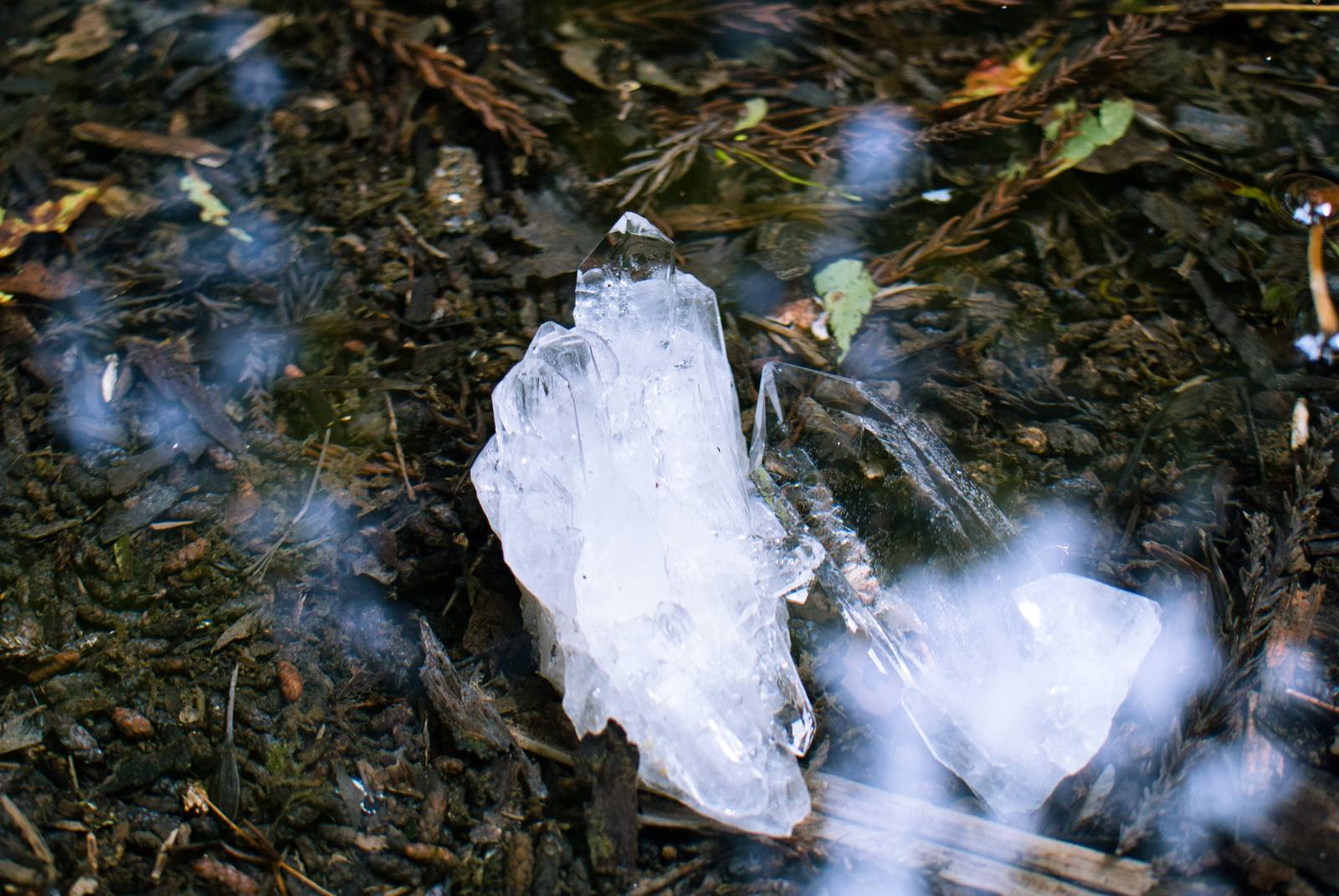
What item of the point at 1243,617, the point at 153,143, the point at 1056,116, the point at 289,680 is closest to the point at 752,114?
the point at 1056,116

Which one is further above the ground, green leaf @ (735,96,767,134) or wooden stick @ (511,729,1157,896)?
green leaf @ (735,96,767,134)

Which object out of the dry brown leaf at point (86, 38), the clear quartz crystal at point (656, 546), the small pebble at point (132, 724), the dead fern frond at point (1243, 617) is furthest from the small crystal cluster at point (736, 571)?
the dry brown leaf at point (86, 38)

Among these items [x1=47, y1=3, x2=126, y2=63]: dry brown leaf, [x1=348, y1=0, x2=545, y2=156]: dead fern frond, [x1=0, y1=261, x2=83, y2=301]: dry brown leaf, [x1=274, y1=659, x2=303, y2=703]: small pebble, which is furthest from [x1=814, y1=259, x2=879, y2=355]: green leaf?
[x1=47, y1=3, x2=126, y2=63]: dry brown leaf

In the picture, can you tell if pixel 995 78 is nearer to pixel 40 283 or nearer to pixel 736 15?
pixel 736 15

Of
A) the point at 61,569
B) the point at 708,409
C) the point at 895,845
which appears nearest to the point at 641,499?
the point at 708,409

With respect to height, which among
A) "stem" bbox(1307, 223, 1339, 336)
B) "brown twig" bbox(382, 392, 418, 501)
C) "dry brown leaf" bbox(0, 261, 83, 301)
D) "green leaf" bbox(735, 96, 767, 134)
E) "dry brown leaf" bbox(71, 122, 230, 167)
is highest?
"green leaf" bbox(735, 96, 767, 134)

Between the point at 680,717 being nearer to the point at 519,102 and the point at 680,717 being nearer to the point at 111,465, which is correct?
Result: the point at 111,465

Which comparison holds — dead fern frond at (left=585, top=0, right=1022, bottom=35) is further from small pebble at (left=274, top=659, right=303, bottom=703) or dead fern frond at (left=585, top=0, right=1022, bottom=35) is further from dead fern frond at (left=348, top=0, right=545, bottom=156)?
small pebble at (left=274, top=659, right=303, bottom=703)
